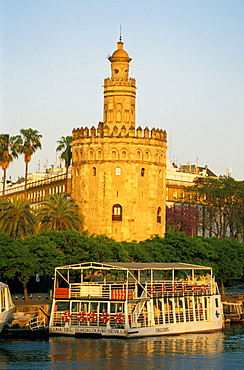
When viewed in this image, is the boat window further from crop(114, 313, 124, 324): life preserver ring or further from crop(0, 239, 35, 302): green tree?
crop(0, 239, 35, 302): green tree

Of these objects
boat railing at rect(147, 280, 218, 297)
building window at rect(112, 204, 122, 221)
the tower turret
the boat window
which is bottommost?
the boat window

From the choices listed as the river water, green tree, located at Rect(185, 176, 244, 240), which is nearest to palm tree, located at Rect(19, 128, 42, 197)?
green tree, located at Rect(185, 176, 244, 240)

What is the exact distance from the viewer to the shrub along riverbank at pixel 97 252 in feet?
227

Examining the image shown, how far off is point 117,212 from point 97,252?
20.5 m

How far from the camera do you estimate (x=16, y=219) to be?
78312mm

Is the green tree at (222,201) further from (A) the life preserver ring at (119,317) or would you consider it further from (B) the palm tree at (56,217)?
(A) the life preserver ring at (119,317)

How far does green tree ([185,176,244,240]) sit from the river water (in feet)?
182

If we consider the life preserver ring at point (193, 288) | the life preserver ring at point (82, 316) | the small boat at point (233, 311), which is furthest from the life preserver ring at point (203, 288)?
the life preserver ring at point (82, 316)

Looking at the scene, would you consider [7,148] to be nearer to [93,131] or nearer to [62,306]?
[93,131]

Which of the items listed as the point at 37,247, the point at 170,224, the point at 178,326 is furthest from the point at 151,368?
the point at 170,224

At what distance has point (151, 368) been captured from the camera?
4531 centimetres

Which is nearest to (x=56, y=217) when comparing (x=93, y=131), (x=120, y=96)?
(x=93, y=131)

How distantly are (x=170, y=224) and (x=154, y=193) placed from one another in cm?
2093

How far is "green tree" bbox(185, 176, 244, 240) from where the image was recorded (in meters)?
112
